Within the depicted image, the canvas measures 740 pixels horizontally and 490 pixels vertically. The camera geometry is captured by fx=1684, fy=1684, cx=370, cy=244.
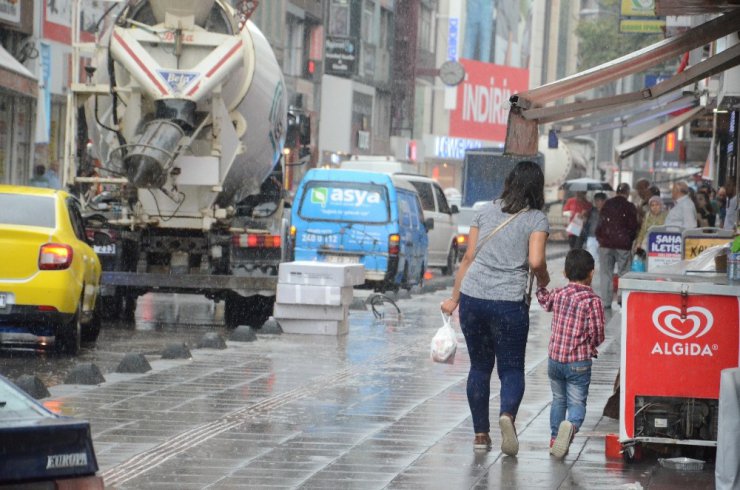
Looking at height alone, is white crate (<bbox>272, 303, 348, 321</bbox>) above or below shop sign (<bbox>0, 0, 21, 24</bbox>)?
below

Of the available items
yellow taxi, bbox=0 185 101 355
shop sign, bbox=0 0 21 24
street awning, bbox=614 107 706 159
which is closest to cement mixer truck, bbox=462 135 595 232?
street awning, bbox=614 107 706 159

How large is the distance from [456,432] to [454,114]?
8180 centimetres

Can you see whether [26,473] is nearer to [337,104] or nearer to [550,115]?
[550,115]

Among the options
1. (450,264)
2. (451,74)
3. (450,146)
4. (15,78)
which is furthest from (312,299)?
(450,146)

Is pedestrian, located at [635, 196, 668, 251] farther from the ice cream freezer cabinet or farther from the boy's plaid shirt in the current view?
the ice cream freezer cabinet

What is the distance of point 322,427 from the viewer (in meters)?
11.1

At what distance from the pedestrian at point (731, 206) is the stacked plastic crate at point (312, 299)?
4741 mm

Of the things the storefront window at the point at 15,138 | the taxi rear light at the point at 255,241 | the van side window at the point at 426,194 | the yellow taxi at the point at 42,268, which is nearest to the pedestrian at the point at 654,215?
the taxi rear light at the point at 255,241

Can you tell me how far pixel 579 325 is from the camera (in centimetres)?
1014

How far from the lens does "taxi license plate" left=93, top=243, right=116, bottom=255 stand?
1948cm

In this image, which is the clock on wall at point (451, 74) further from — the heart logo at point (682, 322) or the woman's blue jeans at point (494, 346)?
the heart logo at point (682, 322)

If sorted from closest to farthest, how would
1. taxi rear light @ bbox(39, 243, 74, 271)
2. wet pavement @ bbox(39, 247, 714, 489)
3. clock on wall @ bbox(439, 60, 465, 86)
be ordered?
wet pavement @ bbox(39, 247, 714, 489) → taxi rear light @ bbox(39, 243, 74, 271) → clock on wall @ bbox(439, 60, 465, 86)

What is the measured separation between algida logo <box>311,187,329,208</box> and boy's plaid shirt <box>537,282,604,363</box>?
1532cm

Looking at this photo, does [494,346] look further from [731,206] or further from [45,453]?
[731,206]
